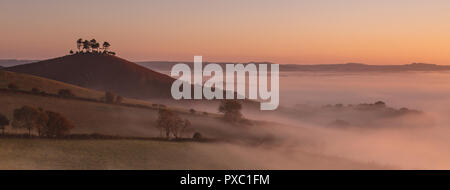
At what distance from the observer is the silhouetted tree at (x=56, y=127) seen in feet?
203

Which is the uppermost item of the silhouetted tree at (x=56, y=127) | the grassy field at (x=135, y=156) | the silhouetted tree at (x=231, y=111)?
the silhouetted tree at (x=231, y=111)

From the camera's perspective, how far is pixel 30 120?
64250 mm

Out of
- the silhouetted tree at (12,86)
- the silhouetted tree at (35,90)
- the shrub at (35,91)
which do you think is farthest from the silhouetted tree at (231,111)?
the silhouetted tree at (12,86)

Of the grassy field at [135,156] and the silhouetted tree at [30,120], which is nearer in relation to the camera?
the grassy field at [135,156]

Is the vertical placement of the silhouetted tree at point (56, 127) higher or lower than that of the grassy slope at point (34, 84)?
lower

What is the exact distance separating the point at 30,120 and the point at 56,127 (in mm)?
5797

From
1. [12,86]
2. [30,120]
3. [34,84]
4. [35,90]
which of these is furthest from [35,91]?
[30,120]

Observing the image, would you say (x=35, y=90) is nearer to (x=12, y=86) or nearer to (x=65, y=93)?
(x=12, y=86)

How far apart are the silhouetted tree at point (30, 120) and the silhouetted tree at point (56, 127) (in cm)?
92

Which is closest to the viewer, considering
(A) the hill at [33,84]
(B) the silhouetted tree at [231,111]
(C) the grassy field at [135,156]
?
(C) the grassy field at [135,156]

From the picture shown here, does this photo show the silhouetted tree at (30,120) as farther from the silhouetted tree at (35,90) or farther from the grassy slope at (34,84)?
the grassy slope at (34,84)
